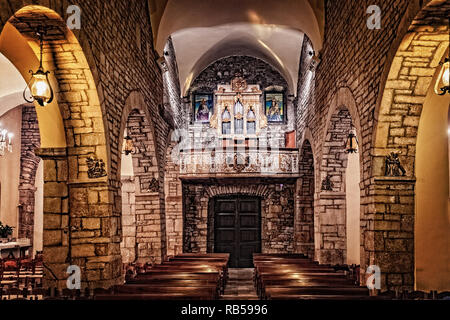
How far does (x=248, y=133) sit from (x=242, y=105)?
116cm

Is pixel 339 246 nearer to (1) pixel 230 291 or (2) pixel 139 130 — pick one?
(1) pixel 230 291

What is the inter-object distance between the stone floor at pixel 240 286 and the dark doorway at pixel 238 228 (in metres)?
0.75

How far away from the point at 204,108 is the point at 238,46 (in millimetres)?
2991

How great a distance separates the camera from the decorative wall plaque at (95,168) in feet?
25.7

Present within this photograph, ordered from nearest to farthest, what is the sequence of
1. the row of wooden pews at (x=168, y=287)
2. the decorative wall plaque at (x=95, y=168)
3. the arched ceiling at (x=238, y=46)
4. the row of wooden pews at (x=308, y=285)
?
the row of wooden pews at (x=168, y=287)
the row of wooden pews at (x=308, y=285)
the decorative wall plaque at (x=95, y=168)
the arched ceiling at (x=238, y=46)

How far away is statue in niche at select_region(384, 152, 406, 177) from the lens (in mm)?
7793

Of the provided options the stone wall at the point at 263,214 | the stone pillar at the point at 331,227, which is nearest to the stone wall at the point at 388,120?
the stone pillar at the point at 331,227

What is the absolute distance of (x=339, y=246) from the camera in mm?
13078

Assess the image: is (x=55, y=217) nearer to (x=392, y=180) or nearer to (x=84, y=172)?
(x=84, y=172)

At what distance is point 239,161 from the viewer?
690 inches

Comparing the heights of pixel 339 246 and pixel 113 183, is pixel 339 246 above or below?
below

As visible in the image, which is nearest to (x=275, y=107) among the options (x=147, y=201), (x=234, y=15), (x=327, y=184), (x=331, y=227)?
(x=234, y=15)

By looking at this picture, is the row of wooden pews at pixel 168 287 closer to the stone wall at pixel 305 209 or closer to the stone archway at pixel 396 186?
the stone archway at pixel 396 186
